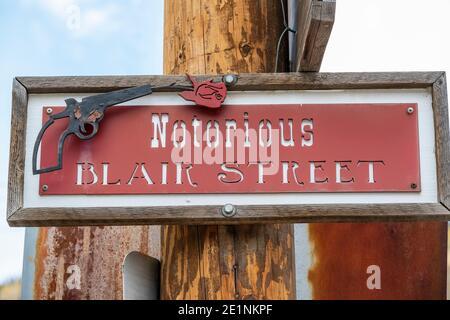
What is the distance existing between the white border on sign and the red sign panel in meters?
0.01

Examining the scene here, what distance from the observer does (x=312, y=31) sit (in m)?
2.07

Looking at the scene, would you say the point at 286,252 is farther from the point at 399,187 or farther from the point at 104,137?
the point at 104,137

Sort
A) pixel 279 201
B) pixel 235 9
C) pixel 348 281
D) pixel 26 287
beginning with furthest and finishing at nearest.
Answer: pixel 348 281 → pixel 26 287 → pixel 235 9 → pixel 279 201

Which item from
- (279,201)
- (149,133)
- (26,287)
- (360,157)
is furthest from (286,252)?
(26,287)

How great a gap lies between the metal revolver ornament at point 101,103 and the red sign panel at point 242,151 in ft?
0.07

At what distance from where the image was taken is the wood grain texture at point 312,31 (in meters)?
2.04

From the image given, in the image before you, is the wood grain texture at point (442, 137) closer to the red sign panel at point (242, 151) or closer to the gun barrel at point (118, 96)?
the red sign panel at point (242, 151)

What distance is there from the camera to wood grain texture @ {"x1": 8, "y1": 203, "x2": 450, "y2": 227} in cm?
207

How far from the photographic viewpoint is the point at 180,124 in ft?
7.10

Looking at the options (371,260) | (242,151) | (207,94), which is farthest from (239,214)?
(371,260)

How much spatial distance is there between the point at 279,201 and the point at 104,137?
0.47 meters

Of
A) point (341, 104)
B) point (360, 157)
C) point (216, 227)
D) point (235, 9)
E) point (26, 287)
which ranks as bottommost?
point (26, 287)

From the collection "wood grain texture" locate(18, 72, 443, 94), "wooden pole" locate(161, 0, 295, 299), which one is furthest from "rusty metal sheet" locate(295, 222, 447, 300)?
"wood grain texture" locate(18, 72, 443, 94)

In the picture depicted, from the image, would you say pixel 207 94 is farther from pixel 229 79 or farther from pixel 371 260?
pixel 371 260
